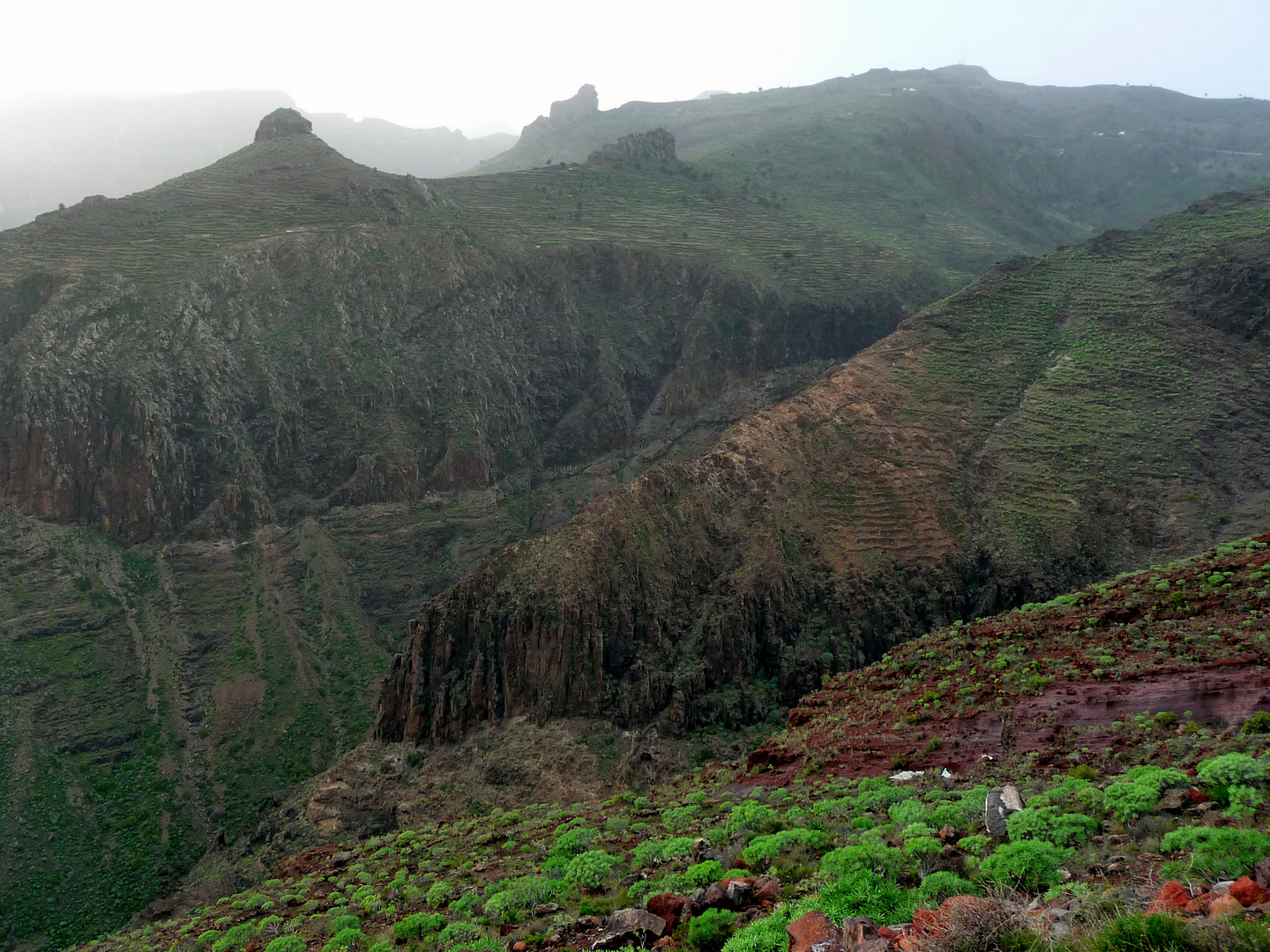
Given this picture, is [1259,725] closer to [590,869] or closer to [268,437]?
[590,869]

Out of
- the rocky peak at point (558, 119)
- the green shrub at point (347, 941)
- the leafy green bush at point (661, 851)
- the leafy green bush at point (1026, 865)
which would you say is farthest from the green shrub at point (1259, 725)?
the rocky peak at point (558, 119)

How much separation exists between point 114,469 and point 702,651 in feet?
163

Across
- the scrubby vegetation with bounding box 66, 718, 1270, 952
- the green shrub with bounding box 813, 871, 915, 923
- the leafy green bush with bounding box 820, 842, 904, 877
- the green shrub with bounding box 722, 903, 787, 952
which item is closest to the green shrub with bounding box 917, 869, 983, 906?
the scrubby vegetation with bounding box 66, 718, 1270, 952

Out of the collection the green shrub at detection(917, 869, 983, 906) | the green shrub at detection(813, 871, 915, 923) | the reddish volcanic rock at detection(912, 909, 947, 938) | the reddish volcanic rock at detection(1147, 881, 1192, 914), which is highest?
the reddish volcanic rock at detection(1147, 881, 1192, 914)

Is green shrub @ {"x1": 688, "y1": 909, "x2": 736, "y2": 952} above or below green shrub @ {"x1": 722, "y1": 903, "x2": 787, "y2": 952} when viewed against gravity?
below

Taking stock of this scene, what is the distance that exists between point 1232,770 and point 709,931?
9.07m

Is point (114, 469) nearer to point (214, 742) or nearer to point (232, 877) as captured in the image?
point (214, 742)

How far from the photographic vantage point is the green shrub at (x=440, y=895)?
1792 cm

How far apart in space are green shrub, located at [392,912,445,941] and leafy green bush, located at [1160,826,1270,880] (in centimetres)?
1373

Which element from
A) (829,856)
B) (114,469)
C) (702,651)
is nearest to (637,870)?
(829,856)

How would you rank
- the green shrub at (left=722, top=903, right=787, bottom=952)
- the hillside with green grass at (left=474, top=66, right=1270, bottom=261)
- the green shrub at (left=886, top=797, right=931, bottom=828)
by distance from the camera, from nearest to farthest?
the green shrub at (left=722, top=903, right=787, bottom=952), the green shrub at (left=886, top=797, right=931, bottom=828), the hillside with green grass at (left=474, top=66, right=1270, bottom=261)

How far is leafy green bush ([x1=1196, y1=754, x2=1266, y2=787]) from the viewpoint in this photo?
12.4 meters

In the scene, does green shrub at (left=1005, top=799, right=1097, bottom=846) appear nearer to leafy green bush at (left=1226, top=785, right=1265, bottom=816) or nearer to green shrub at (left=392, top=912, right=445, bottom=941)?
leafy green bush at (left=1226, top=785, right=1265, bottom=816)

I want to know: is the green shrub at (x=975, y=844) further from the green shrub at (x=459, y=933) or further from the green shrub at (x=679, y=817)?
the green shrub at (x=459, y=933)
